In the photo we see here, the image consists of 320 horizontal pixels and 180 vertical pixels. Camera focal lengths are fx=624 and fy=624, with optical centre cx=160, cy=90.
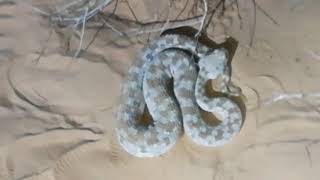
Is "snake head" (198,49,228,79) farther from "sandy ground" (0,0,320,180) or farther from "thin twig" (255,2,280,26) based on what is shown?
"thin twig" (255,2,280,26)

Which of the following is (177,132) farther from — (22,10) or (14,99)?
(22,10)

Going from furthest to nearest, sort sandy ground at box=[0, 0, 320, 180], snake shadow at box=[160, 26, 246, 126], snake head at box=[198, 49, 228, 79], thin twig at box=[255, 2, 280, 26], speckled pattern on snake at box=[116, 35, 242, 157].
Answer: thin twig at box=[255, 2, 280, 26] → snake head at box=[198, 49, 228, 79] → snake shadow at box=[160, 26, 246, 126] → speckled pattern on snake at box=[116, 35, 242, 157] → sandy ground at box=[0, 0, 320, 180]

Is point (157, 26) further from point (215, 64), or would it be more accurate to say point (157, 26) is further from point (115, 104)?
point (115, 104)

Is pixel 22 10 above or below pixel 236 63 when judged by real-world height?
above

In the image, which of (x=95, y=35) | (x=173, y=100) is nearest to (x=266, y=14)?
(x=173, y=100)

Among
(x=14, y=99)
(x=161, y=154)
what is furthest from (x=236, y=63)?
(x=14, y=99)

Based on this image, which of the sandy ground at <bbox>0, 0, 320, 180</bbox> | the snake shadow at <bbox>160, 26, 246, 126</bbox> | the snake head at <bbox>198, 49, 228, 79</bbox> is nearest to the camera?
the sandy ground at <bbox>0, 0, 320, 180</bbox>

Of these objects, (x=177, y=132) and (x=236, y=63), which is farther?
(x=236, y=63)

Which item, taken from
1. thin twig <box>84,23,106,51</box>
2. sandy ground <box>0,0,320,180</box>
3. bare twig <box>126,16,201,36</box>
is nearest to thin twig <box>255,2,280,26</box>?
sandy ground <box>0,0,320,180</box>
